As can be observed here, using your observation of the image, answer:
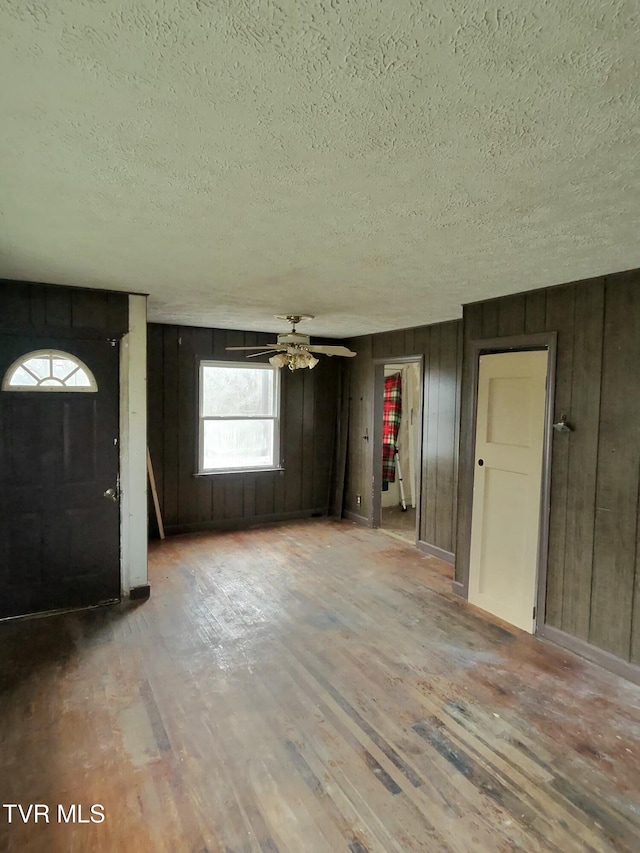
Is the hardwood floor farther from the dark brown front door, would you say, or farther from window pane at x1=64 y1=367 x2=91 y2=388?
window pane at x1=64 y1=367 x2=91 y2=388

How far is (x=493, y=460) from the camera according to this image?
3859 millimetres

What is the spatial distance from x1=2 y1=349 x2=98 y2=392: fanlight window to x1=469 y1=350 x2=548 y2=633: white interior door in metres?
3.10

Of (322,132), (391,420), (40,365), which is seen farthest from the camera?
(391,420)

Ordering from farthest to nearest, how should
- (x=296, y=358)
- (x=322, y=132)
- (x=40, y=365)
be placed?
(x=296, y=358)
(x=40, y=365)
(x=322, y=132)

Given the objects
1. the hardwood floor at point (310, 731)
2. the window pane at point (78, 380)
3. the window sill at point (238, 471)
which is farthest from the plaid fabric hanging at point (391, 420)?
the window pane at point (78, 380)

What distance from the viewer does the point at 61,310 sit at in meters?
3.65

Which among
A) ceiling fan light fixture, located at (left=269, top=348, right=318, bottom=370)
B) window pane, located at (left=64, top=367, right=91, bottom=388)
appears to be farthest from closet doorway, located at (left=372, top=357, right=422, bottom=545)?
window pane, located at (left=64, top=367, right=91, bottom=388)

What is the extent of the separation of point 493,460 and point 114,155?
10.7 feet

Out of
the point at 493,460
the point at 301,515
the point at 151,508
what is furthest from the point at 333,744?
the point at 301,515

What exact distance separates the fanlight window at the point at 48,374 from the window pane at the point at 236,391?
7.31ft

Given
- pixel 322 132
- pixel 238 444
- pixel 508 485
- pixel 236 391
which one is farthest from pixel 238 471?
pixel 322 132

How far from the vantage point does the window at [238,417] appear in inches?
235

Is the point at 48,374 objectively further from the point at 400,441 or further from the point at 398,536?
the point at 400,441

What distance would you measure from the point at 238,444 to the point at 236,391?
68 cm
